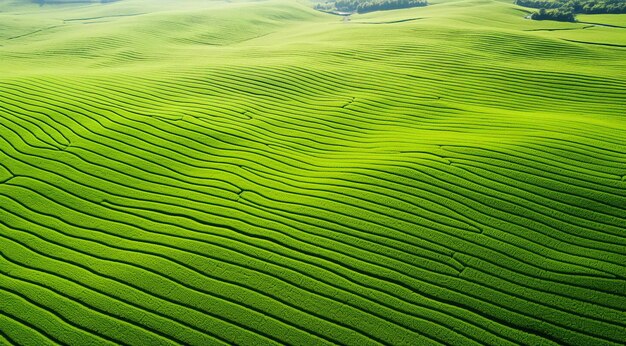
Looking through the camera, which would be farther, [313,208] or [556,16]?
[556,16]

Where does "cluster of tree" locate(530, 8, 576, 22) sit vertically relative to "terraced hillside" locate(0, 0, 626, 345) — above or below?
above

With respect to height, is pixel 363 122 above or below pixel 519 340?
above

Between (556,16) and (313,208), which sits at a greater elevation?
(556,16)

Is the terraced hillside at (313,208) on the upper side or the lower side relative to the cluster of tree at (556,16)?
lower

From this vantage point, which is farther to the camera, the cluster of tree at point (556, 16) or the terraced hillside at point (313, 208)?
the cluster of tree at point (556, 16)

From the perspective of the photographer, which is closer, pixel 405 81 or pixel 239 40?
pixel 405 81

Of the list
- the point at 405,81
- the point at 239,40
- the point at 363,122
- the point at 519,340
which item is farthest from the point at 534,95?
the point at 239,40

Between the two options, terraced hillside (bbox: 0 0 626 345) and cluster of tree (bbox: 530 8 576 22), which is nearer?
terraced hillside (bbox: 0 0 626 345)

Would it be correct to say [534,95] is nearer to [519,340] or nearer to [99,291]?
[519,340]
